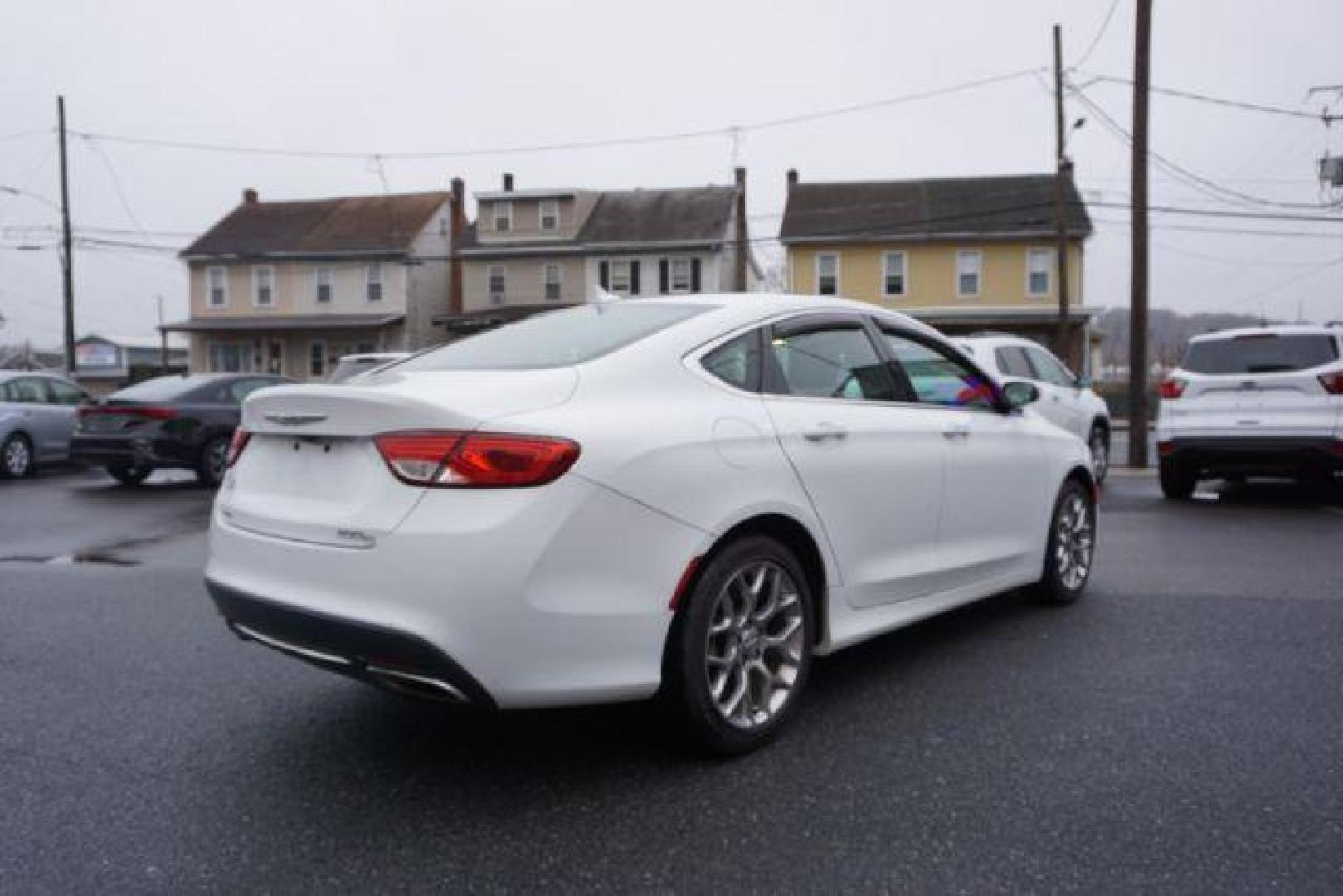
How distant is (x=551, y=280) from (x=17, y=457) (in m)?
25.6

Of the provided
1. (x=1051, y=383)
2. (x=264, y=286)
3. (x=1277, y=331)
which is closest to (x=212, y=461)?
(x=1051, y=383)

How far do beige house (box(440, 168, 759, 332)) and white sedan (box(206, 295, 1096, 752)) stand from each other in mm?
32285

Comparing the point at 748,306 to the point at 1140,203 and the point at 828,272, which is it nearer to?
the point at 1140,203

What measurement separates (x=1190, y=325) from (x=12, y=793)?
229 feet

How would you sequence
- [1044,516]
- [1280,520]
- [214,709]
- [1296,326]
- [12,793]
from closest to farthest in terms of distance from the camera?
[12,793], [214,709], [1044,516], [1280,520], [1296,326]

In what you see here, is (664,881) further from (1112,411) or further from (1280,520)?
(1112,411)

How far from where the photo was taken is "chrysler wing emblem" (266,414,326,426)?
10.4 ft

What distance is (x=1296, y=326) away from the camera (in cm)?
961

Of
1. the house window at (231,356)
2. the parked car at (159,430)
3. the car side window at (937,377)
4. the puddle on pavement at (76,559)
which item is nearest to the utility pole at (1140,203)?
the car side window at (937,377)

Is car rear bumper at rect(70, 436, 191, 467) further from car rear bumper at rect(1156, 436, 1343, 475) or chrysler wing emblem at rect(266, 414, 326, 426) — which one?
car rear bumper at rect(1156, 436, 1343, 475)

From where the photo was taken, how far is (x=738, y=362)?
3.70 meters

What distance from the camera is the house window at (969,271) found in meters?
33.8

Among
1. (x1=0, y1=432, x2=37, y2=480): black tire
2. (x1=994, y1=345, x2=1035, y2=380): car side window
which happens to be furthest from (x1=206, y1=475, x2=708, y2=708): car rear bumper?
(x1=0, y1=432, x2=37, y2=480): black tire

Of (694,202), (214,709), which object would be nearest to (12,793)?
(214,709)
